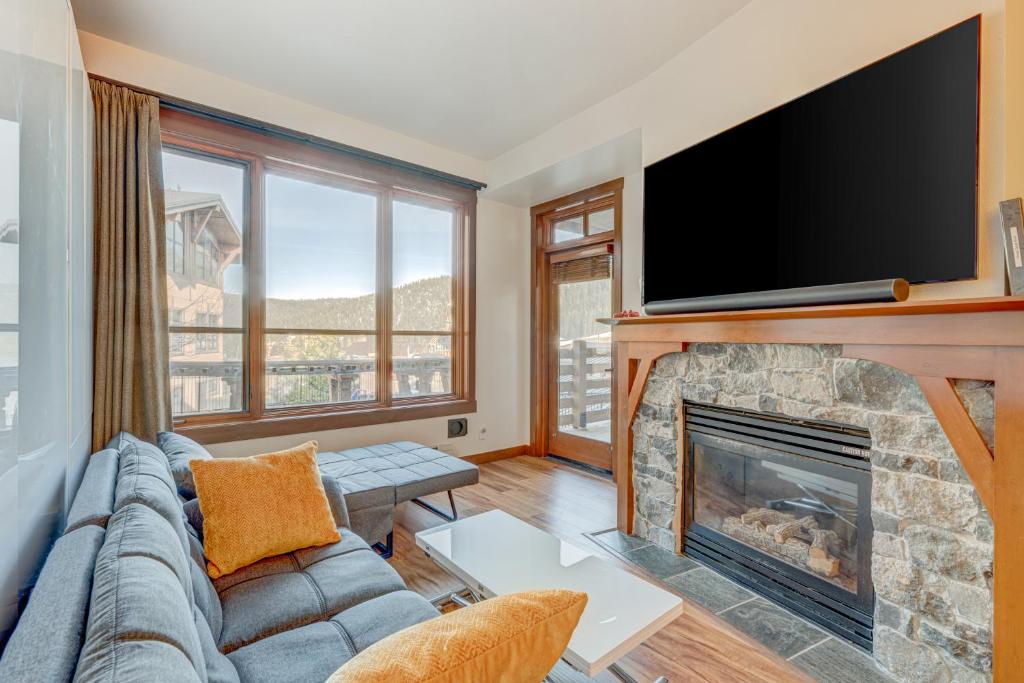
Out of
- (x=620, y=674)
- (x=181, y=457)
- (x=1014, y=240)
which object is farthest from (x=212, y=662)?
(x=1014, y=240)

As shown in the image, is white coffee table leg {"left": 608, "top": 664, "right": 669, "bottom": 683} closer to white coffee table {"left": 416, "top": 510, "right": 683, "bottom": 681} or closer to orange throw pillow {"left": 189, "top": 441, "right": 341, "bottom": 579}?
white coffee table {"left": 416, "top": 510, "right": 683, "bottom": 681}

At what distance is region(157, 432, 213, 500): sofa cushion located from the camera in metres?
1.82

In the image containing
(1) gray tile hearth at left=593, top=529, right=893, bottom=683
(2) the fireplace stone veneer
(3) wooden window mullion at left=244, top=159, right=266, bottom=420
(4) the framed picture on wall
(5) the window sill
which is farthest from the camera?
(3) wooden window mullion at left=244, top=159, right=266, bottom=420

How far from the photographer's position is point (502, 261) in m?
4.53

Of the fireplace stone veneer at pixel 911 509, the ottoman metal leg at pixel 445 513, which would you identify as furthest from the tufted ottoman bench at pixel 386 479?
the fireplace stone veneer at pixel 911 509

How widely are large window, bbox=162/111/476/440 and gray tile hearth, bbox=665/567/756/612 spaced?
2346mm

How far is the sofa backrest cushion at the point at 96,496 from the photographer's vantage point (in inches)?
45.9

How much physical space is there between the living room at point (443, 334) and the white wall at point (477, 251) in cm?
3

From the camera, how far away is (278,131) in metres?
3.14

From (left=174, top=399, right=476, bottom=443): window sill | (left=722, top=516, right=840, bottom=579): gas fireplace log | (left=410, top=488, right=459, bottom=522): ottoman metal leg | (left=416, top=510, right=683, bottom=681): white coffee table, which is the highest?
(left=174, top=399, right=476, bottom=443): window sill

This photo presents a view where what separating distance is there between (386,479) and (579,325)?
2326mm

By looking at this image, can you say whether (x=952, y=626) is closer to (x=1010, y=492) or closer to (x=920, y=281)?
(x=1010, y=492)

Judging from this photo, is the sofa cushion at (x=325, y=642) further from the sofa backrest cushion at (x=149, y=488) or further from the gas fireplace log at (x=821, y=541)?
the gas fireplace log at (x=821, y=541)

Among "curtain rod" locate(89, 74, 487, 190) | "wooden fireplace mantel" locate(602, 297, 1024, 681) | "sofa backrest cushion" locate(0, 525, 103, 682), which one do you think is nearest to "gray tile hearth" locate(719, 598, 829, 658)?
"wooden fireplace mantel" locate(602, 297, 1024, 681)
